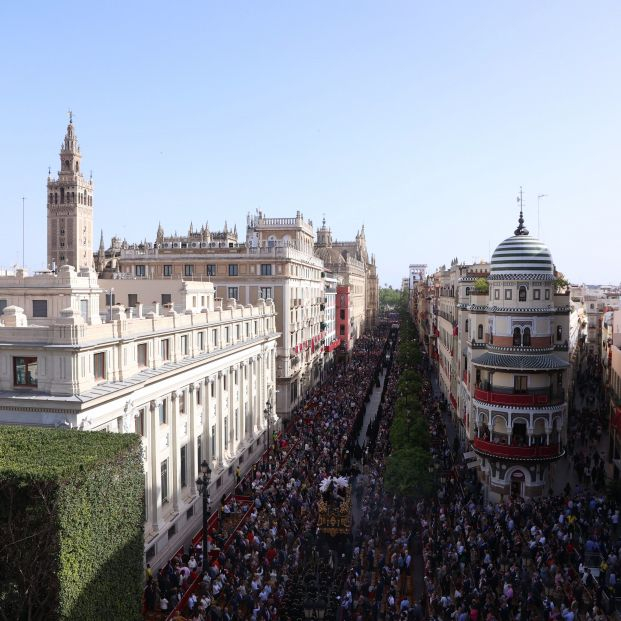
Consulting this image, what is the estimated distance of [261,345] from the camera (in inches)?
2030

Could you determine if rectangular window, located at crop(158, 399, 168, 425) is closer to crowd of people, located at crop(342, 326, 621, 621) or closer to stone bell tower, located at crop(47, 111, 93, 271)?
crowd of people, located at crop(342, 326, 621, 621)

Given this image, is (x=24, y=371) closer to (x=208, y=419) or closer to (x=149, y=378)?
(x=149, y=378)

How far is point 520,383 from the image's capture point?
38.0m

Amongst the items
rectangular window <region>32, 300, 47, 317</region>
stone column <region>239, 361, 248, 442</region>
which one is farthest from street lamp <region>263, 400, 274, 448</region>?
rectangular window <region>32, 300, 47, 317</region>

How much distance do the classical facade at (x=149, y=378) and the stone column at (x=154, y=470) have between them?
0.04m

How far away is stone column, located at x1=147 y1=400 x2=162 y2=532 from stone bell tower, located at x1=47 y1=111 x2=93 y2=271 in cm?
11464

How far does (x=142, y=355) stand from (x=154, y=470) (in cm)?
523

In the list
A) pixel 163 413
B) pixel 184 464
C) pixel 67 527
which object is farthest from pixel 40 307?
pixel 67 527

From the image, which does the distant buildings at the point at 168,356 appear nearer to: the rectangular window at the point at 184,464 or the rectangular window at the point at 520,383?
the rectangular window at the point at 184,464

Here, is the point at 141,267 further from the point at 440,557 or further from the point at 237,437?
the point at 440,557

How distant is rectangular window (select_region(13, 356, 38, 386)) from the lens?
2531 centimetres

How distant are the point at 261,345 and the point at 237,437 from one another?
31.9 feet

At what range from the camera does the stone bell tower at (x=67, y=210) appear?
13712 cm

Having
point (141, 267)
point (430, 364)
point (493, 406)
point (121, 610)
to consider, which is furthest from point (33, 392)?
point (430, 364)
